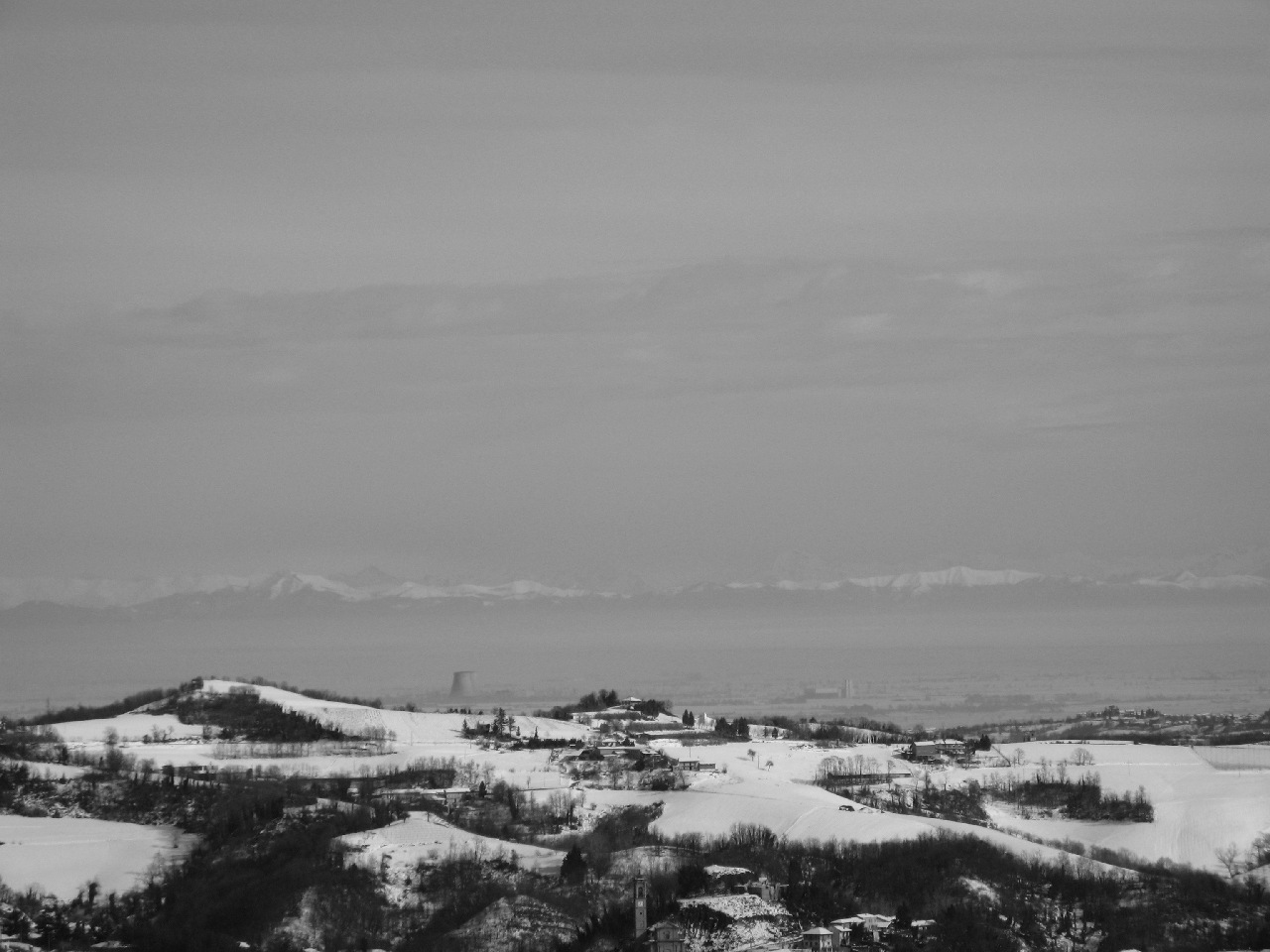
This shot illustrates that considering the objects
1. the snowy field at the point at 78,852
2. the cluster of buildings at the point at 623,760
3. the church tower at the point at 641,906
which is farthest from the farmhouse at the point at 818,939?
the cluster of buildings at the point at 623,760

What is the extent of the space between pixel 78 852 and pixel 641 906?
94.4 feet

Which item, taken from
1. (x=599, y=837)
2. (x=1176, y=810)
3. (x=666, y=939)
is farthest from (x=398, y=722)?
(x=666, y=939)

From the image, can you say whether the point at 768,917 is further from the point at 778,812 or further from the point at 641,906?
the point at 778,812

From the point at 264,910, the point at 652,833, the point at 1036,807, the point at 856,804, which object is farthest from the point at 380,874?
the point at 1036,807

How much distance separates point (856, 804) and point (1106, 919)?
26.2m

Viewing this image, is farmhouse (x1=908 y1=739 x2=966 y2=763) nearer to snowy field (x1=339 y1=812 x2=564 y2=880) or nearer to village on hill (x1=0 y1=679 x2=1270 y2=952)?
village on hill (x1=0 y1=679 x2=1270 y2=952)

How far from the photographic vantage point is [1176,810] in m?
117

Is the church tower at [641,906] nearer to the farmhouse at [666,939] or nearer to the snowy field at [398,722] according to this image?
the farmhouse at [666,939]

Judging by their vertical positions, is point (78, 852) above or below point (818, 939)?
above

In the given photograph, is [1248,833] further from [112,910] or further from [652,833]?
[112,910]

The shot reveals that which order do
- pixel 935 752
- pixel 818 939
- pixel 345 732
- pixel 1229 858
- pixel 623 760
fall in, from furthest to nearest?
1. pixel 345 732
2. pixel 935 752
3. pixel 623 760
4. pixel 1229 858
5. pixel 818 939

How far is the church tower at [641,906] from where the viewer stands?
85625 mm

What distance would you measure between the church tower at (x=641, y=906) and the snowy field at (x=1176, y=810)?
28.6 metres

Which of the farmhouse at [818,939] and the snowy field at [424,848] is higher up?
the snowy field at [424,848]
